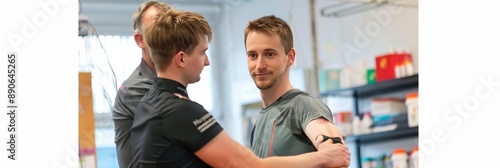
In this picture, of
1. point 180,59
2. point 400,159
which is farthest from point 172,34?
point 400,159

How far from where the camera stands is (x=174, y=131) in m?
1.88

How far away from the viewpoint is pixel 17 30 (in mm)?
2465

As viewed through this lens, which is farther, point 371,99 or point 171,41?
point 371,99

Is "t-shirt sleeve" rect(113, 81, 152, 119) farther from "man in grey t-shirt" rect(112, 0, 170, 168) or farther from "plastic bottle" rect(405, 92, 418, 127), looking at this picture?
"plastic bottle" rect(405, 92, 418, 127)

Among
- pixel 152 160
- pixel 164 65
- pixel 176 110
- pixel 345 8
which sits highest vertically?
pixel 345 8

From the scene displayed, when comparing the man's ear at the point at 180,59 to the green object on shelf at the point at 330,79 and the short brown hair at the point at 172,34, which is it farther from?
the green object on shelf at the point at 330,79

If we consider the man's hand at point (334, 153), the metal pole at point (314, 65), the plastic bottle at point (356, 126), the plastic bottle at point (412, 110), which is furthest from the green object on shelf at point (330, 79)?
the man's hand at point (334, 153)

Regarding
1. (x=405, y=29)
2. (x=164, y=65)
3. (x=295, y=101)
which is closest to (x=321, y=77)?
(x=405, y=29)

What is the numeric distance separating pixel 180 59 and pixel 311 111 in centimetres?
52

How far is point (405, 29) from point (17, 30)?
4.09m

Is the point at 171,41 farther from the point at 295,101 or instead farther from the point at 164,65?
the point at 295,101

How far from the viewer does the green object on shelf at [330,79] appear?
6.52 metres

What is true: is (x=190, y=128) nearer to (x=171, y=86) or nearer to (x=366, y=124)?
(x=171, y=86)

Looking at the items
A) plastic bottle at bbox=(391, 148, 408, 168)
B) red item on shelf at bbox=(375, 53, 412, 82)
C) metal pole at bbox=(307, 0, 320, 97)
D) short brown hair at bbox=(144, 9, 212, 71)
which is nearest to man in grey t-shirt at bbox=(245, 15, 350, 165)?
short brown hair at bbox=(144, 9, 212, 71)
